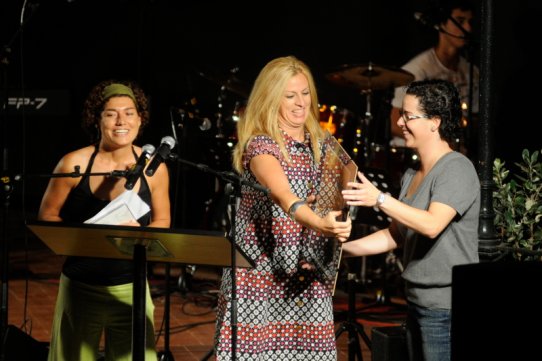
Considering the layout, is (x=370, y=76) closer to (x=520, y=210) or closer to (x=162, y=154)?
(x=520, y=210)

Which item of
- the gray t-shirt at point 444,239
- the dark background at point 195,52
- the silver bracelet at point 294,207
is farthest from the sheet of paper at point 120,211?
the dark background at point 195,52

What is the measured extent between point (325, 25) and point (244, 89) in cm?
256

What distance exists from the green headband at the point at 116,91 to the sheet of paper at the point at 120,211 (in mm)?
730

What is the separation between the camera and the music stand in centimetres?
312

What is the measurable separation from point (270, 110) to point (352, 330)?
2.18 m

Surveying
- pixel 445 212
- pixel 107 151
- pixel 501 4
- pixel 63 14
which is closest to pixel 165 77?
pixel 63 14

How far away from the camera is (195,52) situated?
10.4 meters

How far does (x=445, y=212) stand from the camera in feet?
11.4

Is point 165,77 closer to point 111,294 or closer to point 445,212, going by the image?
point 111,294

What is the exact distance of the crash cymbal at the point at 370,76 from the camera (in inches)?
A: 301

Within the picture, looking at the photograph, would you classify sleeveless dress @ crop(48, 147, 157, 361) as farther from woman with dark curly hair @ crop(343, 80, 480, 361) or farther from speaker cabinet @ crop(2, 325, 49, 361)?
woman with dark curly hair @ crop(343, 80, 480, 361)

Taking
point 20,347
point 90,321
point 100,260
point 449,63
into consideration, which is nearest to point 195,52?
point 449,63

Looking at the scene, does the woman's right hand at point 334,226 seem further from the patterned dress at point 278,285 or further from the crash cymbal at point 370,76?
the crash cymbal at point 370,76

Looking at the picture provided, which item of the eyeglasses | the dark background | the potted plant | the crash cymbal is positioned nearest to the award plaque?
the eyeglasses
